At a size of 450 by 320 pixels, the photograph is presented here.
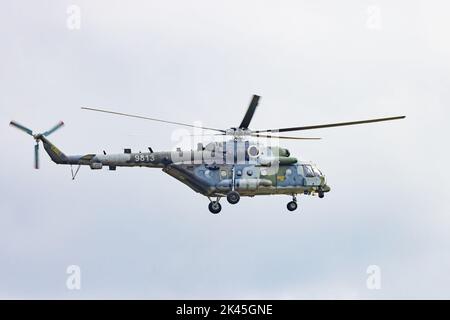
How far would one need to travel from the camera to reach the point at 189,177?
82.2 metres

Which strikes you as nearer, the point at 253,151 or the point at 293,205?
the point at 253,151

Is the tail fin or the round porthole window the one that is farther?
the round porthole window

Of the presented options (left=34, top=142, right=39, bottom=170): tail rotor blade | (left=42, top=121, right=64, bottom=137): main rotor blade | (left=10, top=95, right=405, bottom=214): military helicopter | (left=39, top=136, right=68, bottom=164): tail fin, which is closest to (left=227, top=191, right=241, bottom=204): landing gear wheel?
(left=10, top=95, right=405, bottom=214): military helicopter

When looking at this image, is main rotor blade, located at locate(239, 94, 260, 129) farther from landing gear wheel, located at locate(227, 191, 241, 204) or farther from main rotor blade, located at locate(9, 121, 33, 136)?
main rotor blade, located at locate(9, 121, 33, 136)

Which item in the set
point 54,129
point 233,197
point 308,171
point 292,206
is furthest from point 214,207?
point 54,129

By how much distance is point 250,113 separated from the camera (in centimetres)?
8075

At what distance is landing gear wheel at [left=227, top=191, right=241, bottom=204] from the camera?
270 ft

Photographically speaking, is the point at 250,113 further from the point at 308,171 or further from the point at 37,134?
the point at 37,134

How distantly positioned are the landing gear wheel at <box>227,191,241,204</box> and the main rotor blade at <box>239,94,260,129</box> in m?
3.93

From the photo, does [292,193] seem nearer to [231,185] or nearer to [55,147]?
[231,185]

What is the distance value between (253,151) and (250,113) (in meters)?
2.98
